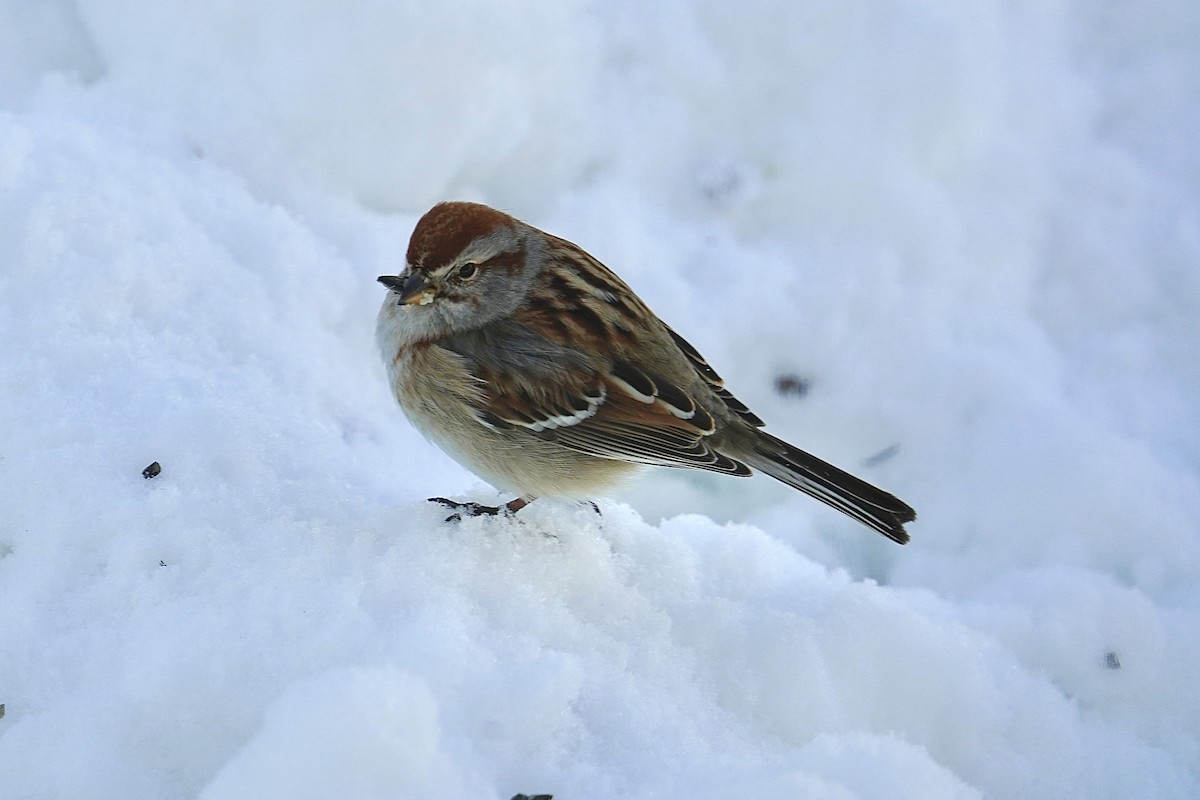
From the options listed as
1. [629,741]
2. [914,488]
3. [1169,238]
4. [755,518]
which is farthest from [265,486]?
[1169,238]

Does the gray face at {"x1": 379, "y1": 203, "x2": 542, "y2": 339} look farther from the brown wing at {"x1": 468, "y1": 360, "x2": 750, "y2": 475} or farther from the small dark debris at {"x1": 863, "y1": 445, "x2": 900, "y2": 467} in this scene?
the small dark debris at {"x1": 863, "y1": 445, "x2": 900, "y2": 467}

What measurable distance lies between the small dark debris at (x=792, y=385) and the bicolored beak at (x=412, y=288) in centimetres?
180

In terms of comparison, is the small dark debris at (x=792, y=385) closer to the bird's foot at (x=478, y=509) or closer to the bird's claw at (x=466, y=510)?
the bird's foot at (x=478, y=509)

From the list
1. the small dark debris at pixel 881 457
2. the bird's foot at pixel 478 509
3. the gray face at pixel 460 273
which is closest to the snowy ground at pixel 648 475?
the small dark debris at pixel 881 457

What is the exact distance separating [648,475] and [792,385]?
2.37 feet

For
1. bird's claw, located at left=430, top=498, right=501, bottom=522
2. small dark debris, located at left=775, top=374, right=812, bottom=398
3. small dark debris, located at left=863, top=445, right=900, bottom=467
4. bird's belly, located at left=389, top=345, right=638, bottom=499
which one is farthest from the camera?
small dark debris, located at left=775, top=374, right=812, bottom=398

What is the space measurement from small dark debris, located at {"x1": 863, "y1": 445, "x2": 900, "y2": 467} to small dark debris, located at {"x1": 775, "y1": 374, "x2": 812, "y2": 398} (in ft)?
1.27

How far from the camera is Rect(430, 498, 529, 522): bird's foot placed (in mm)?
2865

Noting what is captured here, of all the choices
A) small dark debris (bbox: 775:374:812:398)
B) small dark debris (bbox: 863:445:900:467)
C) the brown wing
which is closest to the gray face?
the brown wing

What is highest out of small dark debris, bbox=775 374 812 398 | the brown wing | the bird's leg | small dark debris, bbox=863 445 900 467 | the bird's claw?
small dark debris, bbox=775 374 812 398

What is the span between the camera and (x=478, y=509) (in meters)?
2.97

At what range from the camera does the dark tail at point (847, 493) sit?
9.74ft

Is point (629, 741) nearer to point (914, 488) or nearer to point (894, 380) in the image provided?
point (914, 488)

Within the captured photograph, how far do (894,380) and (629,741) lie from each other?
8.04 ft
